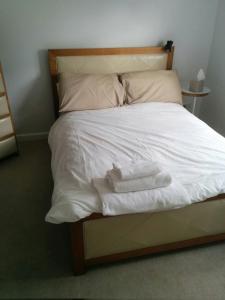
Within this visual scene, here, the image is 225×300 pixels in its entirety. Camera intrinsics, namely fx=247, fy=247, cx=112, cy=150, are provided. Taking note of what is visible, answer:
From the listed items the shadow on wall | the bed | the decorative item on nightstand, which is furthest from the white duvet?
the shadow on wall

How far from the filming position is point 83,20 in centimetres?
263

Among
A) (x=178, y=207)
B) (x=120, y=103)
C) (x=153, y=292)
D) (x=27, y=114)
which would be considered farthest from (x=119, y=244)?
(x=27, y=114)

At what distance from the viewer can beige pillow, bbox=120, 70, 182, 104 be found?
265 centimetres

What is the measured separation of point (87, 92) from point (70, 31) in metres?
0.74

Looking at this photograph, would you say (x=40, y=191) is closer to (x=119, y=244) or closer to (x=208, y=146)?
(x=119, y=244)

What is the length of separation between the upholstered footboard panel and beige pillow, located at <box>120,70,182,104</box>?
4.72 ft

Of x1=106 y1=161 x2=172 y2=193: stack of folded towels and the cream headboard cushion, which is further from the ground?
the cream headboard cushion

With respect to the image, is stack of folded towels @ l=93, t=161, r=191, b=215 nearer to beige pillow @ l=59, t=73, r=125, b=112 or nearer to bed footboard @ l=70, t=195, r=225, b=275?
bed footboard @ l=70, t=195, r=225, b=275

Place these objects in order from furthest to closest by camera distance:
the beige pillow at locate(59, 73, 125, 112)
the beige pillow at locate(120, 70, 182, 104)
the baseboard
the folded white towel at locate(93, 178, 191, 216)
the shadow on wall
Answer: the baseboard, the shadow on wall, the beige pillow at locate(120, 70, 182, 104), the beige pillow at locate(59, 73, 125, 112), the folded white towel at locate(93, 178, 191, 216)

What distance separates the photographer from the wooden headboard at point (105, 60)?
8.84 feet

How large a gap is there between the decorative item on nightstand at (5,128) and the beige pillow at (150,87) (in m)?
1.22

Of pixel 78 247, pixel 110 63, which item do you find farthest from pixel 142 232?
pixel 110 63

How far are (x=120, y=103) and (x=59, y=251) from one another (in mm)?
1582

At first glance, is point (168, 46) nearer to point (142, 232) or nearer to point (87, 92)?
point (87, 92)
